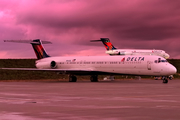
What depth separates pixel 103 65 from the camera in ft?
161

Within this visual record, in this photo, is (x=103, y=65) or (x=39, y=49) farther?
(x=39, y=49)

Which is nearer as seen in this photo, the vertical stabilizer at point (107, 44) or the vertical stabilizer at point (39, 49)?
the vertical stabilizer at point (39, 49)

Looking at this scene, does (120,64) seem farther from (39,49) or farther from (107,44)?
(107,44)

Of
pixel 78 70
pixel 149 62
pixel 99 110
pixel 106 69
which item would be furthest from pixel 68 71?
pixel 99 110

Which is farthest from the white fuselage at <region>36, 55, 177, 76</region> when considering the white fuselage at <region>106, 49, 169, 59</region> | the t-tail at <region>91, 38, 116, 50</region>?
the t-tail at <region>91, 38, 116, 50</region>

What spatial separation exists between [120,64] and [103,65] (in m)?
3.29

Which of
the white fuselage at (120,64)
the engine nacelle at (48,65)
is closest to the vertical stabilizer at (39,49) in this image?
the white fuselage at (120,64)

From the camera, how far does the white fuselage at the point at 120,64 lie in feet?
141

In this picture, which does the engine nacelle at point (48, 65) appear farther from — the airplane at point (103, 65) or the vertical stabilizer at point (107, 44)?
the vertical stabilizer at point (107, 44)

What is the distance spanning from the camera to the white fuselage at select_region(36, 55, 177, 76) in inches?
1688

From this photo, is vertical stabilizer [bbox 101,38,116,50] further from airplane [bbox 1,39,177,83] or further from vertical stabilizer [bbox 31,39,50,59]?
vertical stabilizer [bbox 31,39,50,59]

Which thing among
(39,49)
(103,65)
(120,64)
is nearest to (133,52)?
(39,49)

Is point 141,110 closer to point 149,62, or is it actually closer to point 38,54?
point 149,62

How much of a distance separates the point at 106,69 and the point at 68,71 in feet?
19.9
